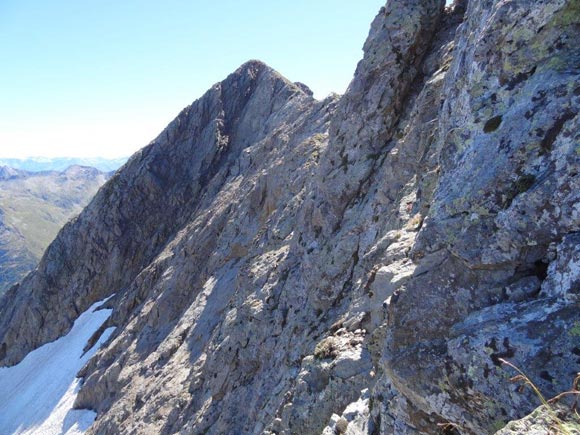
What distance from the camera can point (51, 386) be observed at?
169ft

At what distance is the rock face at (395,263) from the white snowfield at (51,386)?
11.8ft

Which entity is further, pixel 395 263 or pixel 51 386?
pixel 51 386

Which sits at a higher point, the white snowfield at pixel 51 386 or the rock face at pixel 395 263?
the rock face at pixel 395 263

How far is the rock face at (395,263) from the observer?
7223 mm

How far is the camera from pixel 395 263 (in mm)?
12344

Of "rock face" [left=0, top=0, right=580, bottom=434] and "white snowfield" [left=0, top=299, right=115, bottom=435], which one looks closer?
"rock face" [left=0, top=0, right=580, bottom=434]

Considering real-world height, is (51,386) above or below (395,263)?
below

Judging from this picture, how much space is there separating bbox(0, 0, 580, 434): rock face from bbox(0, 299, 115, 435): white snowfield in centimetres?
360

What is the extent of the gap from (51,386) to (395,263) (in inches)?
2198

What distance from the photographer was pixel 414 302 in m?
8.85

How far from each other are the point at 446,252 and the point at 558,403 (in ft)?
12.4

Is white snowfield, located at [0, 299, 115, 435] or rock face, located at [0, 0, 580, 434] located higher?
rock face, located at [0, 0, 580, 434]

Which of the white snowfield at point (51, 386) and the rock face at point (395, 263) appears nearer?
the rock face at point (395, 263)

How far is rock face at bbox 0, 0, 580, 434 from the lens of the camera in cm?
722
